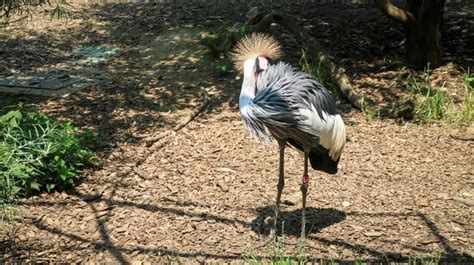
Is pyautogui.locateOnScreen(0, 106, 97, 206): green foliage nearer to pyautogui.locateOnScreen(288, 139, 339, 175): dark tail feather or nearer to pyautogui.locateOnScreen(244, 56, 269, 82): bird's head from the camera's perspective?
pyautogui.locateOnScreen(244, 56, 269, 82): bird's head

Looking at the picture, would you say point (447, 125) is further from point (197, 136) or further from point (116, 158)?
point (116, 158)

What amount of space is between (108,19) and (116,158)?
5.29 m

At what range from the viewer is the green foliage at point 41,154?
13.9 ft

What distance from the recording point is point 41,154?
4.25 meters

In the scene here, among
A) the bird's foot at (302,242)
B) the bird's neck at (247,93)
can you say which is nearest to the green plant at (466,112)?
the bird's foot at (302,242)

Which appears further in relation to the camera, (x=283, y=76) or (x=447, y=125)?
(x=447, y=125)

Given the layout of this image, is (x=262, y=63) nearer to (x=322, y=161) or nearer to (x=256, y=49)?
(x=256, y=49)

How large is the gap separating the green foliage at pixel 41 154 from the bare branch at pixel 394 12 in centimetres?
385

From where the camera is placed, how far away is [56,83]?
283 inches

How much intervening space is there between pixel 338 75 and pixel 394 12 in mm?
1105

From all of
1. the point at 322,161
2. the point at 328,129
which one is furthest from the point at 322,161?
the point at 328,129

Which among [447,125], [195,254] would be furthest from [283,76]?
[447,125]

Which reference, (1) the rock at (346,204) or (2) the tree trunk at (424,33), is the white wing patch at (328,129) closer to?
(1) the rock at (346,204)

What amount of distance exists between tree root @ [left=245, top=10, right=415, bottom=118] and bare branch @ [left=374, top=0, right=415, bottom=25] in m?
0.85
